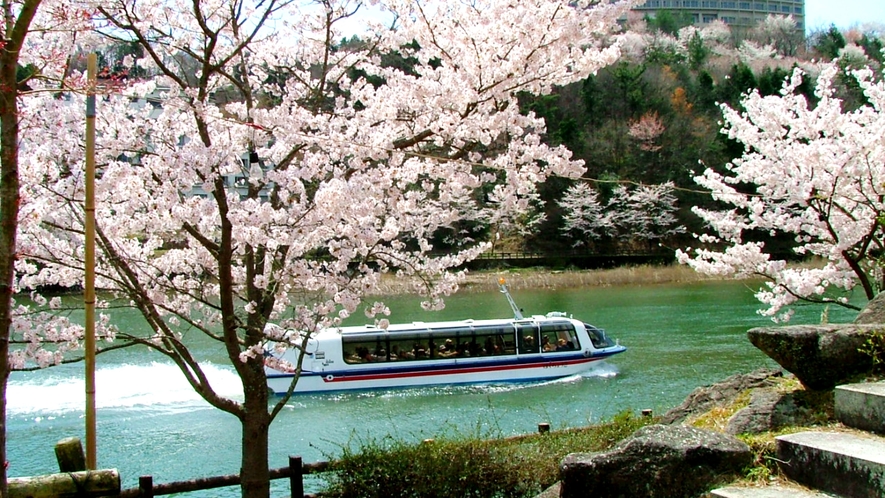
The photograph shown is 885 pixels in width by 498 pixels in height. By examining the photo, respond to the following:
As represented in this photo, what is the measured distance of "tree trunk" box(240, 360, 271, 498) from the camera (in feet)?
23.6

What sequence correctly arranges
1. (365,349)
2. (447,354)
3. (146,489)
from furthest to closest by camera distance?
(447,354), (365,349), (146,489)

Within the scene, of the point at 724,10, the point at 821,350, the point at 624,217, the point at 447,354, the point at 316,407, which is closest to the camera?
the point at 821,350

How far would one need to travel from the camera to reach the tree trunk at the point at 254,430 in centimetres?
718

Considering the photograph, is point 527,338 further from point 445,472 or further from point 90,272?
point 90,272

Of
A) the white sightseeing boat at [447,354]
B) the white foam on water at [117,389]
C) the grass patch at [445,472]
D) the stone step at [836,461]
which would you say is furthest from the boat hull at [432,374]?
the stone step at [836,461]

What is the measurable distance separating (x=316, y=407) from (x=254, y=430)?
37.1 feet

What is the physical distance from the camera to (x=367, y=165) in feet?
24.0

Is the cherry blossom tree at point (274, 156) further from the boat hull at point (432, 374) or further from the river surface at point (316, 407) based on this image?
the boat hull at point (432, 374)

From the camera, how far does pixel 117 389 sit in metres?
19.3

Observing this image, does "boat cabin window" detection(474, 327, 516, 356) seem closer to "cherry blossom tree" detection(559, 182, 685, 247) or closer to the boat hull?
the boat hull

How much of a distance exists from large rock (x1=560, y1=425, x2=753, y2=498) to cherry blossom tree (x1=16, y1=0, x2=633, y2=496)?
300 cm

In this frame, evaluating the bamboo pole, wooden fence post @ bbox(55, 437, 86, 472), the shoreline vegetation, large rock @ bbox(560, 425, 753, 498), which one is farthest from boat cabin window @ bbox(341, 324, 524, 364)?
the shoreline vegetation

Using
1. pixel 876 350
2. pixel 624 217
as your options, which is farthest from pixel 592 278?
pixel 876 350

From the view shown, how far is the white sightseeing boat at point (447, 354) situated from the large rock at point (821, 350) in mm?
14276
